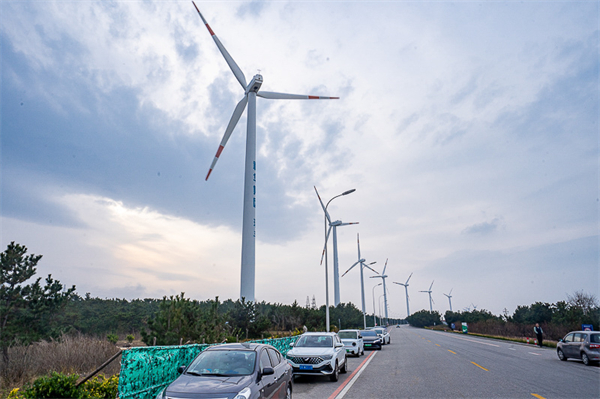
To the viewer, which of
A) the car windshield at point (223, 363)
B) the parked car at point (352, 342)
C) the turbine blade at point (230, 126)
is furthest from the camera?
the turbine blade at point (230, 126)

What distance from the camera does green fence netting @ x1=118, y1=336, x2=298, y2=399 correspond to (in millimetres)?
7781

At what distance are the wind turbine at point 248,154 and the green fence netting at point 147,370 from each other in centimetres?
2377

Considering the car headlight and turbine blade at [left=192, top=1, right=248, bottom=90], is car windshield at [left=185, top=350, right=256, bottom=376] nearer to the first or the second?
the car headlight

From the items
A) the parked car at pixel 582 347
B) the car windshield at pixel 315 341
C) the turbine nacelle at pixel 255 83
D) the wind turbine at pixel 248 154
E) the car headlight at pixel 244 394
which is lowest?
the parked car at pixel 582 347

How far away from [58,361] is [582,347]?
886 inches

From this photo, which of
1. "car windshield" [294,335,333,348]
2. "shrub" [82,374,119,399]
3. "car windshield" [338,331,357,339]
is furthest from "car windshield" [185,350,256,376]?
"car windshield" [338,331,357,339]

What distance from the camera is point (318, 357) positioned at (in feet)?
42.3

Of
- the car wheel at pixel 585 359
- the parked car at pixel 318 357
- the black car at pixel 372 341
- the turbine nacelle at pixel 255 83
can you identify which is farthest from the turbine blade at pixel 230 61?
the car wheel at pixel 585 359

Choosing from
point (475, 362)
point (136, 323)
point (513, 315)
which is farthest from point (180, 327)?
point (513, 315)

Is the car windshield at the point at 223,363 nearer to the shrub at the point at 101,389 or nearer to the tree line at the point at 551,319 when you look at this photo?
the shrub at the point at 101,389

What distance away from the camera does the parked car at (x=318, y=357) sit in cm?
1273

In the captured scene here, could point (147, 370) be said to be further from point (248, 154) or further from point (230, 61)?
point (230, 61)

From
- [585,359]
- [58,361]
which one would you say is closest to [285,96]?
[58,361]

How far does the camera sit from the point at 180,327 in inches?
752
